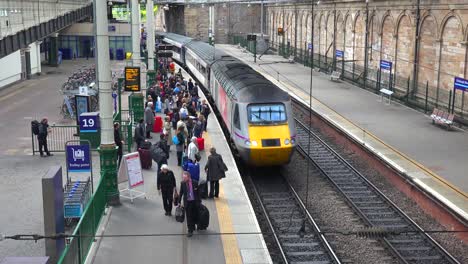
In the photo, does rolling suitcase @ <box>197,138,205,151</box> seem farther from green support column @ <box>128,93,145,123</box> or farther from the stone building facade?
the stone building facade

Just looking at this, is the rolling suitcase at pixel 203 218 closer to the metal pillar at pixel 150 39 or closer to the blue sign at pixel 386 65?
the blue sign at pixel 386 65

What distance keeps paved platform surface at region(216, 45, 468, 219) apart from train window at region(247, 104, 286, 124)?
4138 mm

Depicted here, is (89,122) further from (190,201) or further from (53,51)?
(53,51)

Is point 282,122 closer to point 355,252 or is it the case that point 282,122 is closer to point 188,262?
point 355,252

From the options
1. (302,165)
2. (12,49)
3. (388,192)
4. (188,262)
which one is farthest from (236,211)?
(12,49)

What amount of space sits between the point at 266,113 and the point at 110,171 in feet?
18.7

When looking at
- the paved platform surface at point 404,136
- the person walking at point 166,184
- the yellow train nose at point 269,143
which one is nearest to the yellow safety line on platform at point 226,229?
the person walking at point 166,184

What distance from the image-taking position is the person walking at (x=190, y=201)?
1273 centimetres

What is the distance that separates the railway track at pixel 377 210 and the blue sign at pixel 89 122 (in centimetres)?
712

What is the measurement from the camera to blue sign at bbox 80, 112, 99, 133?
19.6 m

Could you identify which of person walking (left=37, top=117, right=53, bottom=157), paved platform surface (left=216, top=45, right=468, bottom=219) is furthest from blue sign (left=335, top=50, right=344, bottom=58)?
person walking (left=37, top=117, right=53, bottom=157)

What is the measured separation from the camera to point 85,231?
11352mm

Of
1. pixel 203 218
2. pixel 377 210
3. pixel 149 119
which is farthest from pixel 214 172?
pixel 149 119

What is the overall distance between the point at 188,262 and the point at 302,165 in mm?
10856
